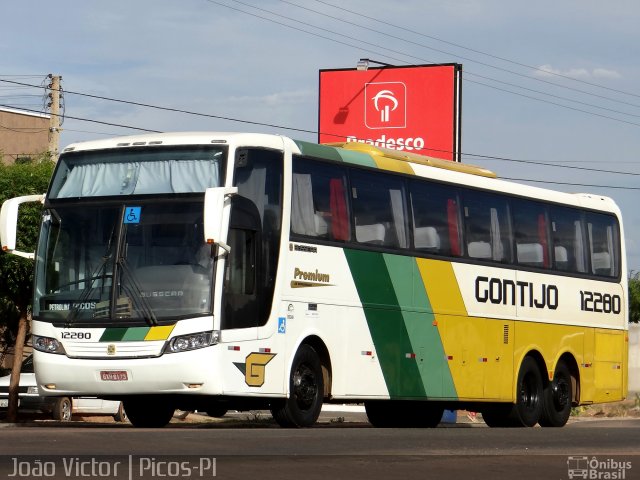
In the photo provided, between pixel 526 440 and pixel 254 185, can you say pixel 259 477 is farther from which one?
pixel 254 185

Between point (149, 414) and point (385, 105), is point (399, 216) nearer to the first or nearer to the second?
point (149, 414)

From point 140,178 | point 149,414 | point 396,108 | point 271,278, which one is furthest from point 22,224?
point 396,108

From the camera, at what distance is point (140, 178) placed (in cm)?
1788

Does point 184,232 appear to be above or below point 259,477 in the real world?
above

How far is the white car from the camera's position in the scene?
31578 millimetres

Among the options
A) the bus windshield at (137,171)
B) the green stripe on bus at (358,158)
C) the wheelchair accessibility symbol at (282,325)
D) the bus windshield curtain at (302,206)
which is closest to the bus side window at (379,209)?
the green stripe on bus at (358,158)

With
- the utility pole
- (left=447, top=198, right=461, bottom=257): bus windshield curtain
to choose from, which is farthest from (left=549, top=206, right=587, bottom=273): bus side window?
the utility pole

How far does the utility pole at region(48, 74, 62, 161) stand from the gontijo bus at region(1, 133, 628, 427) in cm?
2160

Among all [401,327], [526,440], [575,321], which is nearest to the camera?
[526,440]

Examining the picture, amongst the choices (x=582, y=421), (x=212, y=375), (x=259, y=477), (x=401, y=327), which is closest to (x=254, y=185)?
(x=212, y=375)

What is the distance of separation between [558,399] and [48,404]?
40.1 feet

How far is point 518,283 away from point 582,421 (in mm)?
11241

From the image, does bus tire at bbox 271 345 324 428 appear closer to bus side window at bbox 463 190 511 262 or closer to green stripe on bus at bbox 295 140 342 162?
green stripe on bus at bbox 295 140 342 162

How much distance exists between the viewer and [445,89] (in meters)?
46.9
